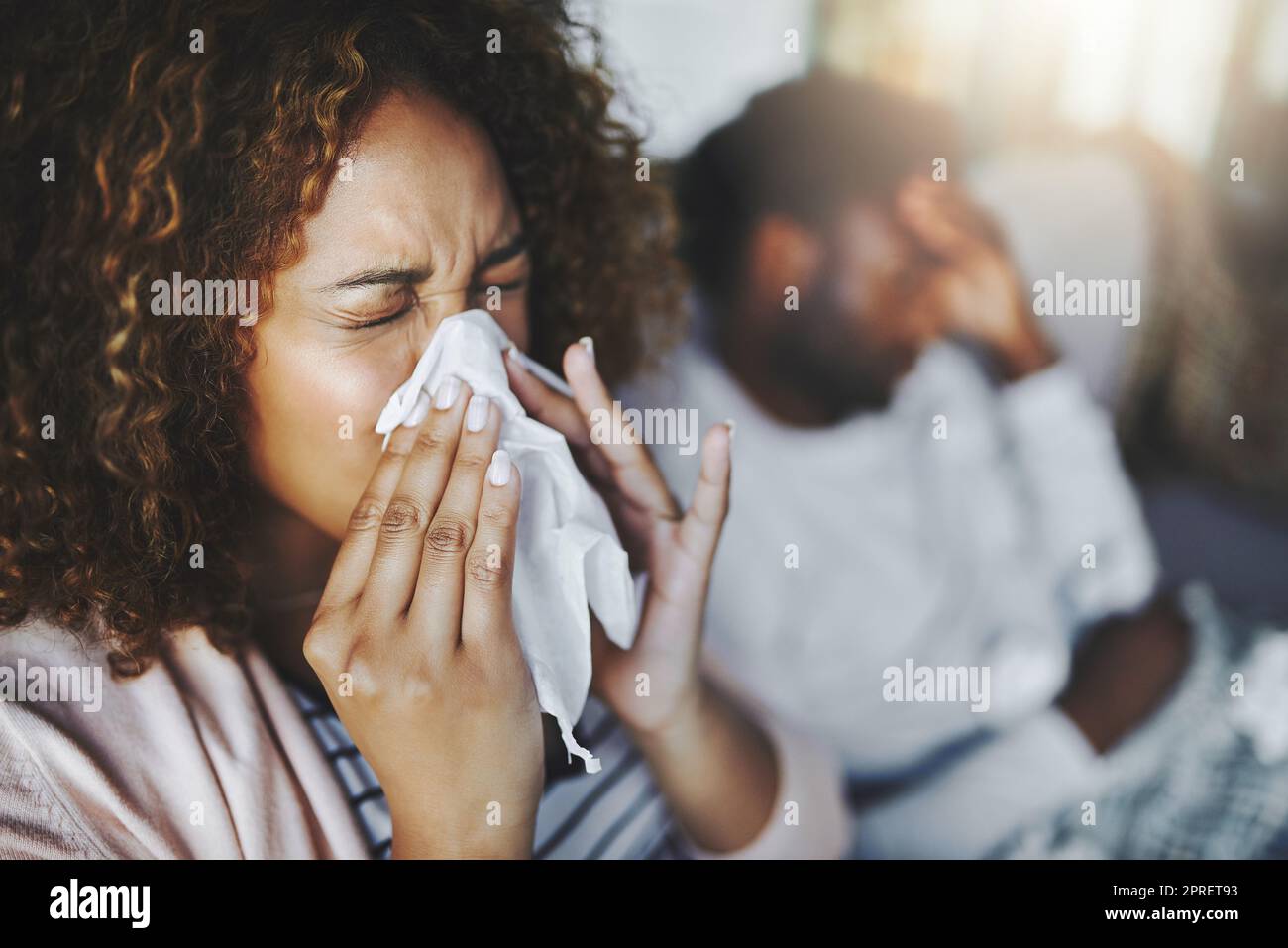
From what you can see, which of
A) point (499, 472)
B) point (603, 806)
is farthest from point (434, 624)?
point (603, 806)

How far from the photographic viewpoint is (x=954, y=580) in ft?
3.48

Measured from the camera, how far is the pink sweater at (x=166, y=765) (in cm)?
62

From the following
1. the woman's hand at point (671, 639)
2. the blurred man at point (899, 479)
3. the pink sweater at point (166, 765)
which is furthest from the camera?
the blurred man at point (899, 479)

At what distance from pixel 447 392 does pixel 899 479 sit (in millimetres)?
615

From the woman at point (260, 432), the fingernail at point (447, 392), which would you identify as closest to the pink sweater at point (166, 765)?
the woman at point (260, 432)

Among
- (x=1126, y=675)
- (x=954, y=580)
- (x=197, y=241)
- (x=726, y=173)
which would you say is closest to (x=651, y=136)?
(x=726, y=173)

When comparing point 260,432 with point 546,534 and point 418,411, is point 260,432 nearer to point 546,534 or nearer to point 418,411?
point 418,411

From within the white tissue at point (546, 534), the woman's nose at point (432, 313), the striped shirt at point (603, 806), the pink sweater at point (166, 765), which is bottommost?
the striped shirt at point (603, 806)

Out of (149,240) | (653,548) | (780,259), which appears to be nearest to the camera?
(149,240)

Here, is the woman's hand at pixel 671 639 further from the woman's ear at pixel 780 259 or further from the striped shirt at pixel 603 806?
the woman's ear at pixel 780 259

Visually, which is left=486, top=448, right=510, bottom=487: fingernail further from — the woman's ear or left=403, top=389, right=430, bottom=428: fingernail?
the woman's ear

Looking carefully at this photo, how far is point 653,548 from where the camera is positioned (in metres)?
0.80

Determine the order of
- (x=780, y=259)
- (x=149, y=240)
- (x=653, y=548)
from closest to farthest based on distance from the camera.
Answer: (x=149, y=240)
(x=653, y=548)
(x=780, y=259)

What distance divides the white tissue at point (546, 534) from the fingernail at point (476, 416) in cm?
2
